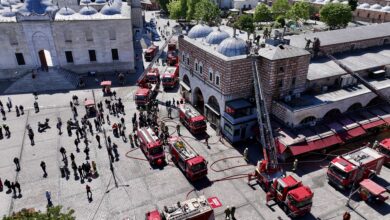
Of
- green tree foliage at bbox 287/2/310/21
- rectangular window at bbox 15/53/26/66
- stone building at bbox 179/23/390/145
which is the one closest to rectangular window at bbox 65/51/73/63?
rectangular window at bbox 15/53/26/66

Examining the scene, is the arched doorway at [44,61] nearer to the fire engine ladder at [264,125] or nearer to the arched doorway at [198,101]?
the arched doorway at [198,101]

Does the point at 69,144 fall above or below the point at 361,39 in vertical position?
below

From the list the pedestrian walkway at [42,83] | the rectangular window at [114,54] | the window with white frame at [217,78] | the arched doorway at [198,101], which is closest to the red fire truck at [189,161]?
the window with white frame at [217,78]

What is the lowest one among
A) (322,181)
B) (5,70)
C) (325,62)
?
(322,181)

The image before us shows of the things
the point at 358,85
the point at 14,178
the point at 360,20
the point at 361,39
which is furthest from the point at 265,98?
the point at 360,20

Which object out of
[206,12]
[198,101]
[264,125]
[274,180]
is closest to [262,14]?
[206,12]

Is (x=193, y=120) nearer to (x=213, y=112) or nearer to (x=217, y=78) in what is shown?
(x=213, y=112)

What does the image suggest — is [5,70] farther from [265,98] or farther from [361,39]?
[361,39]
